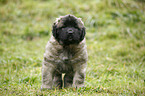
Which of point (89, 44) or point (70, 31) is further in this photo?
point (89, 44)

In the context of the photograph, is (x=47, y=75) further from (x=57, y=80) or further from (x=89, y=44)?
(x=89, y=44)

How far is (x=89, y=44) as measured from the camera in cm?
827

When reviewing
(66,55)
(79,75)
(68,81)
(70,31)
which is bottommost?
(68,81)

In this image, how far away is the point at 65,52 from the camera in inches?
156

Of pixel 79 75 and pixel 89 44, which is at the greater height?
pixel 79 75

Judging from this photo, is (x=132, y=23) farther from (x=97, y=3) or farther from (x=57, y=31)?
(x=57, y=31)

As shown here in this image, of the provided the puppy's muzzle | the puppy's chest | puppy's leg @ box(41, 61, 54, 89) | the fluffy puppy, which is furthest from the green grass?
the puppy's muzzle

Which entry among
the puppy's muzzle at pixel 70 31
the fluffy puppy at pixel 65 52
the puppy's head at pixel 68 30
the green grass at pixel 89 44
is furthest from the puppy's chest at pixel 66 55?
the green grass at pixel 89 44

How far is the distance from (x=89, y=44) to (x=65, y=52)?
4.40 meters

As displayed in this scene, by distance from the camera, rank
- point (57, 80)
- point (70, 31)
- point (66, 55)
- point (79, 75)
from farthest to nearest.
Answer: point (57, 80) → point (79, 75) → point (66, 55) → point (70, 31)

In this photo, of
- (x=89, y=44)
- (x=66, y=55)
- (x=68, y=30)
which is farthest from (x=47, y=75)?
(x=89, y=44)

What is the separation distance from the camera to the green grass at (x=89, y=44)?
462cm

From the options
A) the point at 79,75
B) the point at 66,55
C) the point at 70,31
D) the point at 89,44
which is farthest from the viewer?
the point at 89,44

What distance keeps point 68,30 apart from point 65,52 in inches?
19.9
